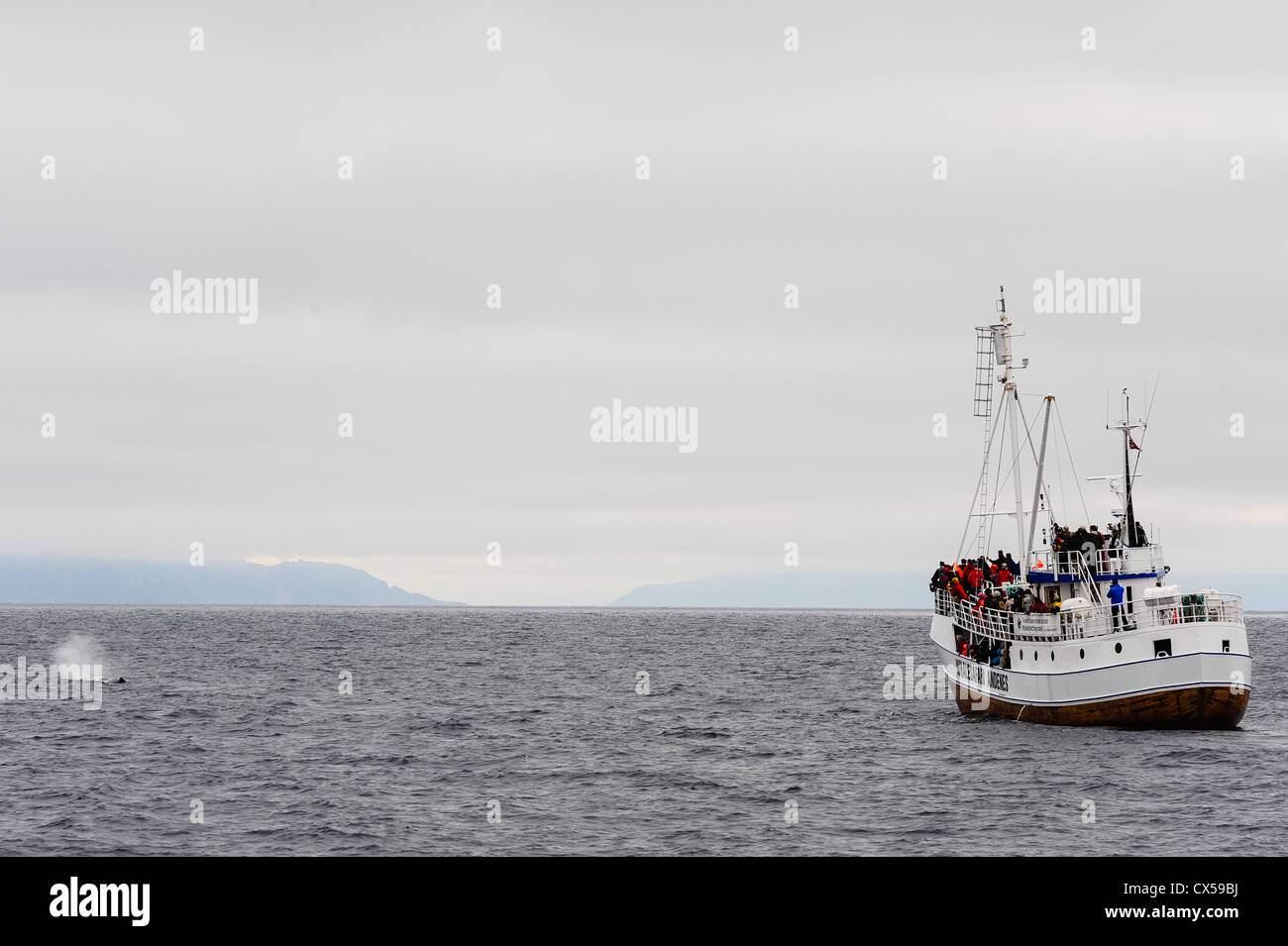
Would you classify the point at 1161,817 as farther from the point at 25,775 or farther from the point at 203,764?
the point at 25,775

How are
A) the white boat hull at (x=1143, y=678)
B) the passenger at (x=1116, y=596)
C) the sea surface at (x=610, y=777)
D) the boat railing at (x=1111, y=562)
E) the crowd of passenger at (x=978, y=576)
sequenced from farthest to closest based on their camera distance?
the crowd of passenger at (x=978, y=576), the boat railing at (x=1111, y=562), the passenger at (x=1116, y=596), the white boat hull at (x=1143, y=678), the sea surface at (x=610, y=777)

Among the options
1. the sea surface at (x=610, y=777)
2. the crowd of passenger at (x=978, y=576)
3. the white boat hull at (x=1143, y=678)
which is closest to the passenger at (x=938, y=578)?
the crowd of passenger at (x=978, y=576)

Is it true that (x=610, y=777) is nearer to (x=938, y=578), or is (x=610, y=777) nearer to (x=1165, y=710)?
(x=1165, y=710)

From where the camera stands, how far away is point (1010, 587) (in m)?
59.4

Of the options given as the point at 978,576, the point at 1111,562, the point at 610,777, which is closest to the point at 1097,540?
the point at 1111,562

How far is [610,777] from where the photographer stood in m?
45.9

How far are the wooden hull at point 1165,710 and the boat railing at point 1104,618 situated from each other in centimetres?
301

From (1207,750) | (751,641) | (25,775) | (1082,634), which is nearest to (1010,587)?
(1082,634)

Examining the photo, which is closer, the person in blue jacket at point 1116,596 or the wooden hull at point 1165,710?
the wooden hull at point 1165,710

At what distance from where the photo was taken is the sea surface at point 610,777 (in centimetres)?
3475

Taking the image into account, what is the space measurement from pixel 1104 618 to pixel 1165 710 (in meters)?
4.50

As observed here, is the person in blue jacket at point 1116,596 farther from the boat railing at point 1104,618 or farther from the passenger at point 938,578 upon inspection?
the passenger at point 938,578
